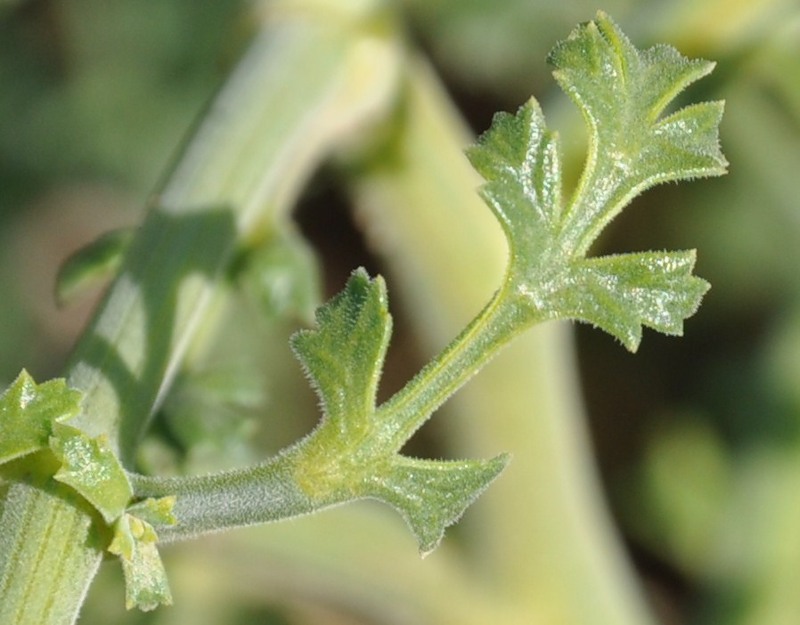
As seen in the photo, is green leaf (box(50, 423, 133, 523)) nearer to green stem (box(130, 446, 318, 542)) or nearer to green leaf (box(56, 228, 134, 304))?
green stem (box(130, 446, 318, 542))

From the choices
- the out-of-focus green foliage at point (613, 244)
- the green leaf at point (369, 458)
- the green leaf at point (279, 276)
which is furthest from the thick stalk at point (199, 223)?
the out-of-focus green foliage at point (613, 244)

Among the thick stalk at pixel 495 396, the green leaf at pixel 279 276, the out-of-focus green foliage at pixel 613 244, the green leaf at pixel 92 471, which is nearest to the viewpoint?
the green leaf at pixel 92 471

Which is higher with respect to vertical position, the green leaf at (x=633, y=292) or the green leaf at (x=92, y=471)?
the green leaf at (x=633, y=292)

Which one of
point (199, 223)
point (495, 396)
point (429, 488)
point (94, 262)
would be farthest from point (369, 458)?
point (495, 396)

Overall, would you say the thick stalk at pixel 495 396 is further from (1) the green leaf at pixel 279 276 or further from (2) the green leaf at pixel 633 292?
(2) the green leaf at pixel 633 292

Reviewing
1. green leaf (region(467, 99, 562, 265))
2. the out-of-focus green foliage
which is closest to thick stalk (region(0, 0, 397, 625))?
green leaf (region(467, 99, 562, 265))

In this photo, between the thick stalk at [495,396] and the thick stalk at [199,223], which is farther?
the thick stalk at [495,396]
